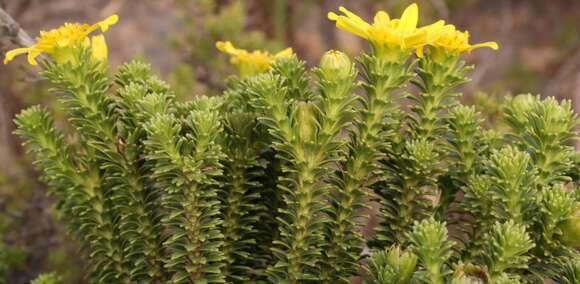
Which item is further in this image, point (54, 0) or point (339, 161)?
point (54, 0)

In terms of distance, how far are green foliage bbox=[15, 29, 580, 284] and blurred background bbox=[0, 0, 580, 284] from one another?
55 cm

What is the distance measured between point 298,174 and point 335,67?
0.78 feet

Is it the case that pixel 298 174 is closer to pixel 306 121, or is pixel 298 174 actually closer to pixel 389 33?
pixel 306 121

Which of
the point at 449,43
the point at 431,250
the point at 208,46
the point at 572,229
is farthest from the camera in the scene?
the point at 208,46

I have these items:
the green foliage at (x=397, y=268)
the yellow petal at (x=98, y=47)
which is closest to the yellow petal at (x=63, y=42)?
the yellow petal at (x=98, y=47)

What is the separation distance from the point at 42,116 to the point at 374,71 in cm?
78

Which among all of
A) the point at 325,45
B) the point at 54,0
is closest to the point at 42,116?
the point at 54,0

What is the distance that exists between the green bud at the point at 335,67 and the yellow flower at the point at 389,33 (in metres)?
0.06

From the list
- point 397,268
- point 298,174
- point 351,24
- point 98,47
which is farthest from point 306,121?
point 98,47

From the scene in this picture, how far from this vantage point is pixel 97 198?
1.55m

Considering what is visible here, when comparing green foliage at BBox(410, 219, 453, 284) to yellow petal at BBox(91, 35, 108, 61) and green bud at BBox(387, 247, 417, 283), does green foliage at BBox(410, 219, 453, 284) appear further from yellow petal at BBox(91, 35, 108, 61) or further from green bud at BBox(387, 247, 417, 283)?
yellow petal at BBox(91, 35, 108, 61)

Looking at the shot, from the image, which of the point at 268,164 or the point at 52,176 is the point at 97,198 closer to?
the point at 52,176

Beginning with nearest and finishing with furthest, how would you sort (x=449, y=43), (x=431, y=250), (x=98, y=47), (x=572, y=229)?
(x=431, y=250) → (x=572, y=229) → (x=449, y=43) → (x=98, y=47)

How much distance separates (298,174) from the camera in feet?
4.56
